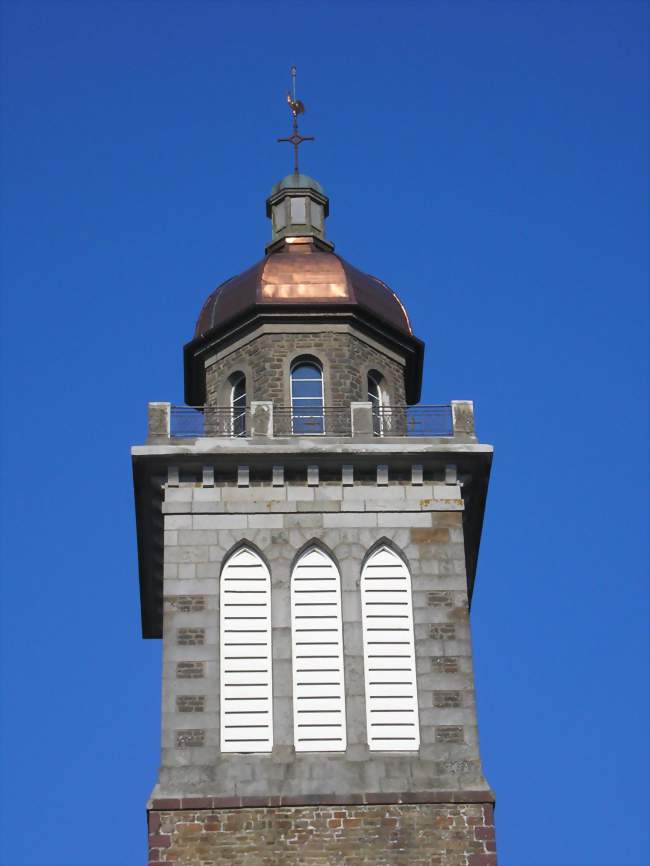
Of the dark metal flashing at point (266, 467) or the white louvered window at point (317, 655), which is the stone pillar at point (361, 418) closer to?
the dark metal flashing at point (266, 467)

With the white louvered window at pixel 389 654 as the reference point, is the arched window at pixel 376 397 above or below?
above

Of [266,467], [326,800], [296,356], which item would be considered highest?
[296,356]

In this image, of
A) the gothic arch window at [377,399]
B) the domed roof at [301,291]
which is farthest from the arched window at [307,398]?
the domed roof at [301,291]

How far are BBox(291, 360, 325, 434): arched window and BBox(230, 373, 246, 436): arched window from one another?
3.99ft

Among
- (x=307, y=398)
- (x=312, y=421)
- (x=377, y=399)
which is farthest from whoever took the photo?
(x=377, y=399)

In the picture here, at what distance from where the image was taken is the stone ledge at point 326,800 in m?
39.8

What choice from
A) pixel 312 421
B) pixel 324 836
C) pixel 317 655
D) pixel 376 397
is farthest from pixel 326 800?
pixel 376 397

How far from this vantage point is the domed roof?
1874 inches

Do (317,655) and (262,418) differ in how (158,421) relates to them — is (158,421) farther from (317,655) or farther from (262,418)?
(317,655)

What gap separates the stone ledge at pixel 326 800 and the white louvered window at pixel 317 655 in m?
1.25

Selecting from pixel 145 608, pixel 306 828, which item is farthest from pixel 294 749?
pixel 145 608

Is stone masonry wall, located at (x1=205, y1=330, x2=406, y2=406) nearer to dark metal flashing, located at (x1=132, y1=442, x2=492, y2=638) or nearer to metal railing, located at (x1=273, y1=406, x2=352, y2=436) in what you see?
metal railing, located at (x1=273, y1=406, x2=352, y2=436)

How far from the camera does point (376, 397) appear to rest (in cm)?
4759

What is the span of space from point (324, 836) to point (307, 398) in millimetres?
10717
